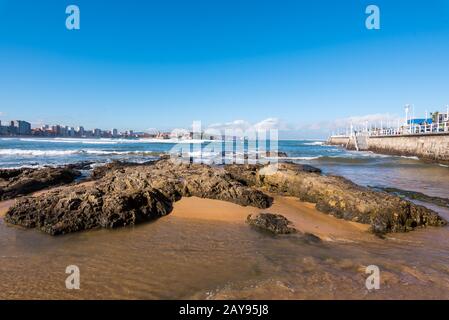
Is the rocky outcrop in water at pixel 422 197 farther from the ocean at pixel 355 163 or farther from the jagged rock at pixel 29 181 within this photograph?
the jagged rock at pixel 29 181

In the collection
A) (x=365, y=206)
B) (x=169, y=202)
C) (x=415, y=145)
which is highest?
(x=415, y=145)

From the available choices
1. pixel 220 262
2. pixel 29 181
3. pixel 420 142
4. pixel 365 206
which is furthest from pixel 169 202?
pixel 420 142

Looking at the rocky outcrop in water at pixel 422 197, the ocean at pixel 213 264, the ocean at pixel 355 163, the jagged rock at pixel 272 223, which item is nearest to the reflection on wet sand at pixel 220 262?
the ocean at pixel 213 264

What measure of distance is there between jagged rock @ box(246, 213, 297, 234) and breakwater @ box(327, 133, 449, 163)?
27.3 m

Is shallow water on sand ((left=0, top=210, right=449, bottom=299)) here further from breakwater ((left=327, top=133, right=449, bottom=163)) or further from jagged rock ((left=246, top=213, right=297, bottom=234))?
breakwater ((left=327, top=133, right=449, bottom=163))

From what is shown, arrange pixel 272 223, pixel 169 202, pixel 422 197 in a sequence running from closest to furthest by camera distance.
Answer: pixel 272 223 < pixel 169 202 < pixel 422 197

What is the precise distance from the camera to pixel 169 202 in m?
7.99

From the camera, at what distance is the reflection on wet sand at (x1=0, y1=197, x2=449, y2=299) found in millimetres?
3842

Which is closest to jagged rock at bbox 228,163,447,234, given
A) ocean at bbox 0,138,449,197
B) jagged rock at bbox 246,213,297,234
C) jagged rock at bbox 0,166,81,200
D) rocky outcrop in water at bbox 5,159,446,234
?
rocky outcrop in water at bbox 5,159,446,234

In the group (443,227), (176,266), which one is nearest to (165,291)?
(176,266)

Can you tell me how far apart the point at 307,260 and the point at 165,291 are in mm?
2335

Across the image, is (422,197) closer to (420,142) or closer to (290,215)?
(290,215)

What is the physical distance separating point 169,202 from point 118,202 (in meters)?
1.56
